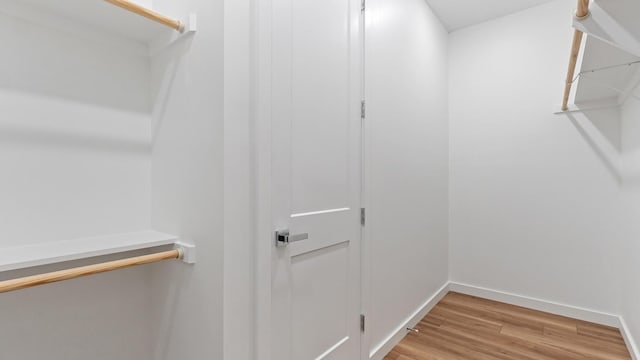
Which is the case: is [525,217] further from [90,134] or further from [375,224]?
[90,134]

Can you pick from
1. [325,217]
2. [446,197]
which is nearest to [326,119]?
[325,217]

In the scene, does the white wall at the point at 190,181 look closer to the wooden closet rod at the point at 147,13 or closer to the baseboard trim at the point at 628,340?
the wooden closet rod at the point at 147,13

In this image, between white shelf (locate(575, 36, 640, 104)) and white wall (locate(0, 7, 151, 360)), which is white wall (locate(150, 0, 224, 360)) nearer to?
white wall (locate(0, 7, 151, 360))

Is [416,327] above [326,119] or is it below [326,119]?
below

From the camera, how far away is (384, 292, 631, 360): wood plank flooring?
2.03 m

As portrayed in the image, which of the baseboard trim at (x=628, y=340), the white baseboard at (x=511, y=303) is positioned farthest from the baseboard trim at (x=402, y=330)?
the baseboard trim at (x=628, y=340)

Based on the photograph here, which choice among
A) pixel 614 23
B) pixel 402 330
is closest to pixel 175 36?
pixel 614 23

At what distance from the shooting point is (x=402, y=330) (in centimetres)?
223

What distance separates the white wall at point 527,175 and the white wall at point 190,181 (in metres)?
2.83

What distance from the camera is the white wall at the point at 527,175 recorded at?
252cm

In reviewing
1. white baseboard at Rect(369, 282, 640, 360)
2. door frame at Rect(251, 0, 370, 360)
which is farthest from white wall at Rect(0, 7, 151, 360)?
white baseboard at Rect(369, 282, 640, 360)

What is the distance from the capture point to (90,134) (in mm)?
1260

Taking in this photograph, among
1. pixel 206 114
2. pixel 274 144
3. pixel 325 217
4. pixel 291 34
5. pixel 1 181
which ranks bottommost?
pixel 325 217

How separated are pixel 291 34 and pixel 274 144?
1.68ft
